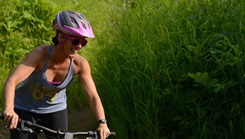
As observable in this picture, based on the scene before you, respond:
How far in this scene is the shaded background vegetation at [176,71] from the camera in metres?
4.96

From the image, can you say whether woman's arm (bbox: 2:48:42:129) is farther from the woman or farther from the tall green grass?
the tall green grass

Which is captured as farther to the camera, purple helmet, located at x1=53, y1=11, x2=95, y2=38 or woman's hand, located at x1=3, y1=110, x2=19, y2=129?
purple helmet, located at x1=53, y1=11, x2=95, y2=38

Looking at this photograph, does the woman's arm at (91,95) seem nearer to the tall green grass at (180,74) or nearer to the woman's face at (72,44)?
the woman's face at (72,44)

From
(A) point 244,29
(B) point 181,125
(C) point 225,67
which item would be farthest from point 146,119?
(A) point 244,29

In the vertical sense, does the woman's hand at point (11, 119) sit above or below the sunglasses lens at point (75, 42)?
below

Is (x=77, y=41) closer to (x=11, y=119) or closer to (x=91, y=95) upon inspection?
(x=91, y=95)

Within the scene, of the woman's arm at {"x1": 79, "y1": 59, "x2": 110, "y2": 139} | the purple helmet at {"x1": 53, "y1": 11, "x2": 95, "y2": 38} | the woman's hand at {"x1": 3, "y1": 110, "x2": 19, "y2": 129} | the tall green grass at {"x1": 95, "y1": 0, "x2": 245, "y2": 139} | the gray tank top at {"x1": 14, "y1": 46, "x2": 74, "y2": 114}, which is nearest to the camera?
the woman's hand at {"x1": 3, "y1": 110, "x2": 19, "y2": 129}

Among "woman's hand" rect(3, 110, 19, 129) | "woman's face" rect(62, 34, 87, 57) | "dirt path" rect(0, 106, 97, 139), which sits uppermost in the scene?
"woman's face" rect(62, 34, 87, 57)

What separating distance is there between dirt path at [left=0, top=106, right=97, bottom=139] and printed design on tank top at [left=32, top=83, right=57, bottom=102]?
2.35m

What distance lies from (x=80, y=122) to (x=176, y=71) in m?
1.75

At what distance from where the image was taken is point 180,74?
17.2 ft

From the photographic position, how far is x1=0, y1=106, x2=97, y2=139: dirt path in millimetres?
6345

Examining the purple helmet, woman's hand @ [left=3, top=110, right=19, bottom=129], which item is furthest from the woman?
woman's hand @ [left=3, top=110, right=19, bottom=129]

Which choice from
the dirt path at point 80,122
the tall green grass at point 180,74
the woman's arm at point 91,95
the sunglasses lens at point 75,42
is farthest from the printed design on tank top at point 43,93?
the dirt path at point 80,122
